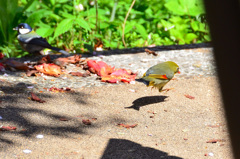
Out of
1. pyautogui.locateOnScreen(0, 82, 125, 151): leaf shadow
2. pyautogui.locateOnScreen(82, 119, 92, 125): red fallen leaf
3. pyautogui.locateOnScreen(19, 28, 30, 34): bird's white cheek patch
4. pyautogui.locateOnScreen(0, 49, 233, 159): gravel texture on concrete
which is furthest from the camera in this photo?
pyautogui.locateOnScreen(19, 28, 30, 34): bird's white cheek patch

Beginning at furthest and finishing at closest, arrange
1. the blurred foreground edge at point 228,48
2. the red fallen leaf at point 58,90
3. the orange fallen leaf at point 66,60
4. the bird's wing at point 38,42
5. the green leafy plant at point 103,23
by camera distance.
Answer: the green leafy plant at point 103,23
the bird's wing at point 38,42
the orange fallen leaf at point 66,60
the red fallen leaf at point 58,90
the blurred foreground edge at point 228,48

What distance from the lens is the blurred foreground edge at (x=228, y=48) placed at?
106cm

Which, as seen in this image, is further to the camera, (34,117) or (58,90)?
(58,90)

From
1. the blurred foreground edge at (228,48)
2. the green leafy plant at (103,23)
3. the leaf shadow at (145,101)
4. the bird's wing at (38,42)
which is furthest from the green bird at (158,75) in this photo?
the blurred foreground edge at (228,48)

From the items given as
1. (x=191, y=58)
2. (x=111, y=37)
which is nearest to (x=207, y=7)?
(x=191, y=58)

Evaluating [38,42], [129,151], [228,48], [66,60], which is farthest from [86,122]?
[38,42]

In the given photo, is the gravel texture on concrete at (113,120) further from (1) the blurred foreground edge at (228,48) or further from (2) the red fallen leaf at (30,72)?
(1) the blurred foreground edge at (228,48)

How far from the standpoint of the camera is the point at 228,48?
1.08 meters

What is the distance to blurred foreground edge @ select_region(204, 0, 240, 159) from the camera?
1.06 meters

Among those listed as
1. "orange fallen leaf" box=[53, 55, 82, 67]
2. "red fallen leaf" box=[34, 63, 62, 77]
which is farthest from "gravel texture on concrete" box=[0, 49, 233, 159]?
"orange fallen leaf" box=[53, 55, 82, 67]

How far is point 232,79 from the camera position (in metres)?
1.11

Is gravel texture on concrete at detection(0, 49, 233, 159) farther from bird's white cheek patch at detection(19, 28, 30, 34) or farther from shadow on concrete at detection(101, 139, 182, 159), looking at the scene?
bird's white cheek patch at detection(19, 28, 30, 34)

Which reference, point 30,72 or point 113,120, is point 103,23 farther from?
point 113,120

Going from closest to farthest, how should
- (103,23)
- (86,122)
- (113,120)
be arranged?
(86,122) → (113,120) → (103,23)
